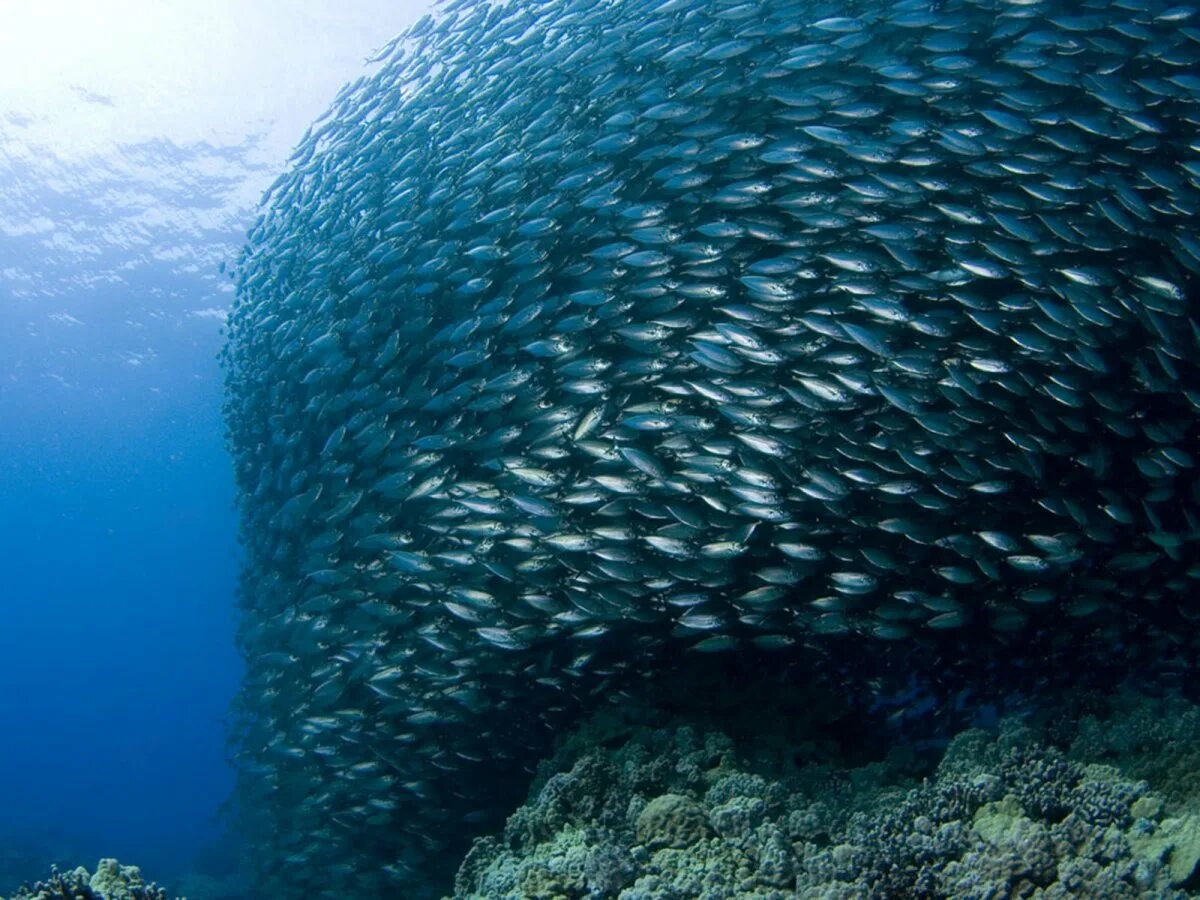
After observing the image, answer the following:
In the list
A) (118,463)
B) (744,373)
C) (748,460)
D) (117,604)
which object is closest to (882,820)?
(748,460)

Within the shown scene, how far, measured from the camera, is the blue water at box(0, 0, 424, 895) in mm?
27172

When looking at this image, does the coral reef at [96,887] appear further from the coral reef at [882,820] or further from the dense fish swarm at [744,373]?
the dense fish swarm at [744,373]

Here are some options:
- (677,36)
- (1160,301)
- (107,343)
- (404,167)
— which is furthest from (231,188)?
(1160,301)

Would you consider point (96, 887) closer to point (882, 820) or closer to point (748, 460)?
point (882, 820)

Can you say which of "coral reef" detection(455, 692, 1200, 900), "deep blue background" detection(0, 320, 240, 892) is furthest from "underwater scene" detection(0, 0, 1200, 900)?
"deep blue background" detection(0, 320, 240, 892)

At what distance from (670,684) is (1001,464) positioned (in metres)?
3.46

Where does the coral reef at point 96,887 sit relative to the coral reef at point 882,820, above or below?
above

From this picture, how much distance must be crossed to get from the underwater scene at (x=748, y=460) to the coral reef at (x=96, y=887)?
4 cm

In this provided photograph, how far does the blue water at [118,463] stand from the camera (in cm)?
2717

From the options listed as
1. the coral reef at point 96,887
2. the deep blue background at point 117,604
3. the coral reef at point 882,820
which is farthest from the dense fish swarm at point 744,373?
the deep blue background at point 117,604

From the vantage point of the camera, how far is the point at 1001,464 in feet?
20.8

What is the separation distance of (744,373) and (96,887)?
583cm

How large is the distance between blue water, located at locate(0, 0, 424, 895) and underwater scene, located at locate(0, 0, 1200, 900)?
10.3 metres

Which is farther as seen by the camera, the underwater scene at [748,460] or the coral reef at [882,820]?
the underwater scene at [748,460]
